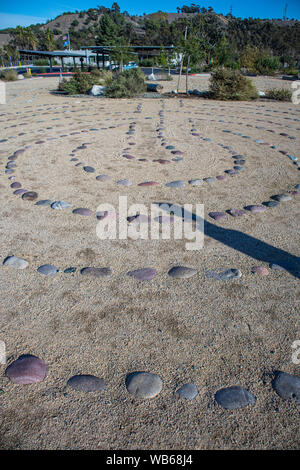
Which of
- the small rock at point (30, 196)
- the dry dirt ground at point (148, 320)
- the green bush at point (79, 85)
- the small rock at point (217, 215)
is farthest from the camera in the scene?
the green bush at point (79, 85)

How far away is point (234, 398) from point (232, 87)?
1431 cm

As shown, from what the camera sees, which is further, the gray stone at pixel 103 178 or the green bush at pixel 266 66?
the green bush at pixel 266 66

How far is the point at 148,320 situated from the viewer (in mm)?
2057

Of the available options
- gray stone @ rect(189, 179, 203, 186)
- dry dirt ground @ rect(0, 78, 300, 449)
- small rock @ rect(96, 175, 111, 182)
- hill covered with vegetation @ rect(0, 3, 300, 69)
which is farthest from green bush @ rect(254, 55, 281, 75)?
small rock @ rect(96, 175, 111, 182)

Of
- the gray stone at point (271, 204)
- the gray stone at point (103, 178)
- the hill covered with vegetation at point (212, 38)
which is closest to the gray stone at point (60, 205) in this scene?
the gray stone at point (103, 178)

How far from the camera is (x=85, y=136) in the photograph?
22.5 feet

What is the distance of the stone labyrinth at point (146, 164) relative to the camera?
167 centimetres

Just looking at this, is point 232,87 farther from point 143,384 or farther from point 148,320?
point 143,384

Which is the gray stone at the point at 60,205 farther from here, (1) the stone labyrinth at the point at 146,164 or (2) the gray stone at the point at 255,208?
(2) the gray stone at the point at 255,208
